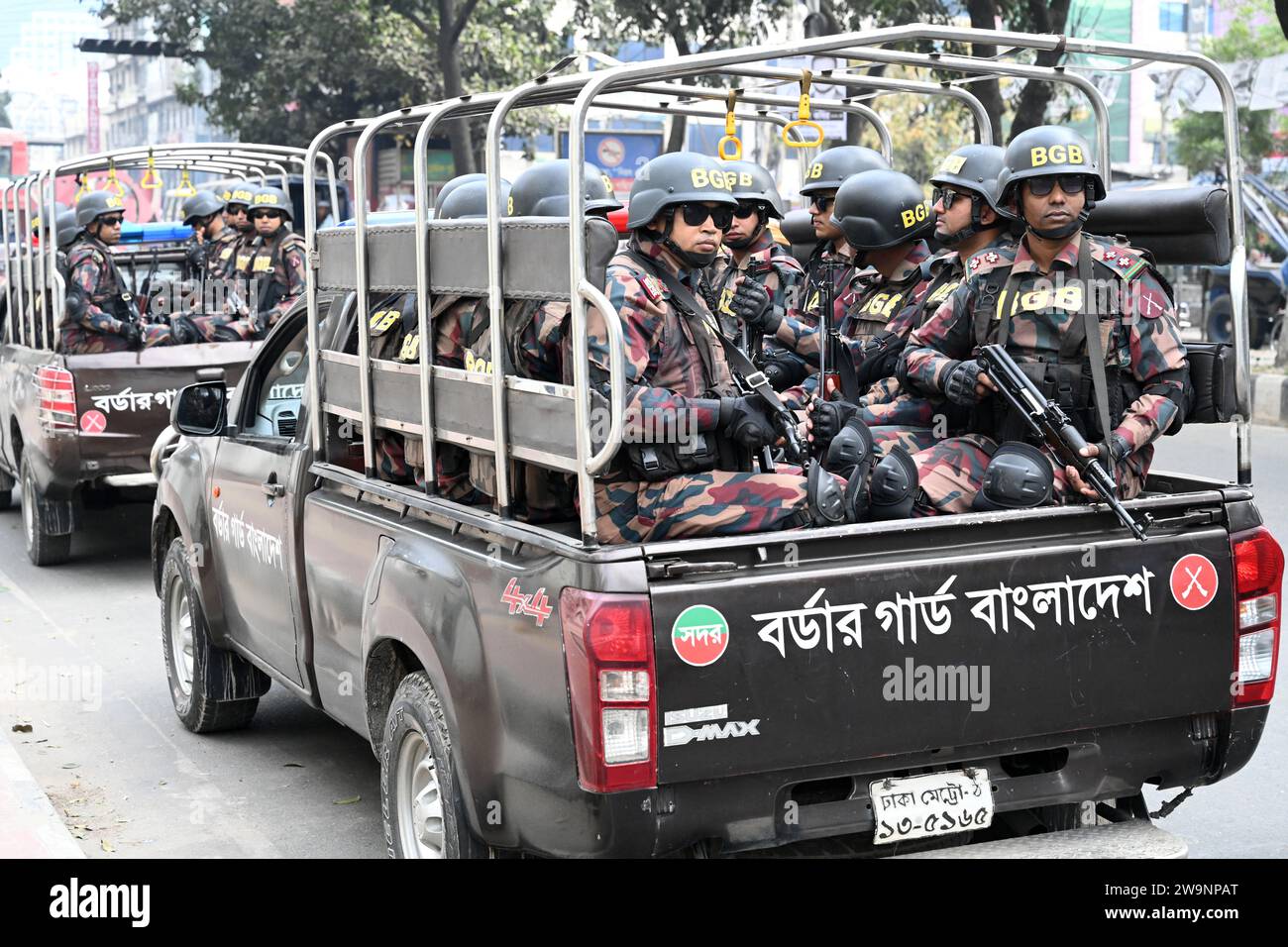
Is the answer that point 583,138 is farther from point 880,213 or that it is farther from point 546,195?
point 880,213

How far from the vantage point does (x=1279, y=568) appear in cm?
409

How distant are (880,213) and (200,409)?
8.52ft

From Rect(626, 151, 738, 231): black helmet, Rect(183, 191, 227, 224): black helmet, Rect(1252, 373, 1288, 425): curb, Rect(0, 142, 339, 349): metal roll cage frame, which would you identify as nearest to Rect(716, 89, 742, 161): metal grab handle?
Rect(626, 151, 738, 231): black helmet

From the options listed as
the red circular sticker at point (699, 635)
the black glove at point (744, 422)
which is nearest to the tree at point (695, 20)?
the black glove at point (744, 422)

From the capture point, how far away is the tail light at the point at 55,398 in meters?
9.47

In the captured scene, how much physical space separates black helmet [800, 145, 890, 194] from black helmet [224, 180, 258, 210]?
19.2 ft

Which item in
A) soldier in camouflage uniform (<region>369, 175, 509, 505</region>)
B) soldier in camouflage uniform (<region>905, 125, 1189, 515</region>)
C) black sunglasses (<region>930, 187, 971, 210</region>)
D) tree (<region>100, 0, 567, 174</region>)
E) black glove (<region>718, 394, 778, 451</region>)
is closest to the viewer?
black glove (<region>718, 394, 778, 451</region>)

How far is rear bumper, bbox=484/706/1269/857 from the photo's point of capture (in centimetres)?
347

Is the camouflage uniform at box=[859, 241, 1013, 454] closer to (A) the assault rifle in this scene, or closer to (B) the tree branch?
(A) the assault rifle

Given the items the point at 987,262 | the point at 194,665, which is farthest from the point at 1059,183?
the point at 194,665

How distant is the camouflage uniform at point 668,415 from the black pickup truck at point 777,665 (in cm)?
20

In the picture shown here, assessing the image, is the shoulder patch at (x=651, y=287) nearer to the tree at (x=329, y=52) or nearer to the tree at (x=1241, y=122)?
the tree at (x=329, y=52)
